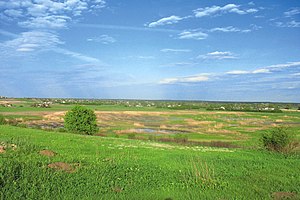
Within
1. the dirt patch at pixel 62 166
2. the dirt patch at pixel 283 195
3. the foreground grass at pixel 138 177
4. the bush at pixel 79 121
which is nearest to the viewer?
the foreground grass at pixel 138 177

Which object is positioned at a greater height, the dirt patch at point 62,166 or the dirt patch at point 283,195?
the dirt patch at point 62,166

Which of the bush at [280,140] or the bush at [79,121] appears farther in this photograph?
the bush at [79,121]

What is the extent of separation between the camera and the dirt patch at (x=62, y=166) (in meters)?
15.9

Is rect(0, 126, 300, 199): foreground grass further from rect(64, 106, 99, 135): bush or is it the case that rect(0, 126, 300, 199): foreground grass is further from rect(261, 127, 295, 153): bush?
rect(64, 106, 99, 135): bush

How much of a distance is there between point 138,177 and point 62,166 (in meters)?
4.24

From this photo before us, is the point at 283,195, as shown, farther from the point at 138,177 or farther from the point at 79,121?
the point at 79,121

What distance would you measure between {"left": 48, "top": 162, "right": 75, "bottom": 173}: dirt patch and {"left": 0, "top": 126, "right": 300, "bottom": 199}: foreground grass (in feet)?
1.05

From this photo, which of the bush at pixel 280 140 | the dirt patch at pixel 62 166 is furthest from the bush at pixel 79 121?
the dirt patch at pixel 62 166

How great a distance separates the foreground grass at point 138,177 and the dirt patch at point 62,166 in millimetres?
321

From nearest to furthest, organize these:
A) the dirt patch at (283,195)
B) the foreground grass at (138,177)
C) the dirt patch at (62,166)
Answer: the foreground grass at (138,177) → the dirt patch at (283,195) → the dirt patch at (62,166)

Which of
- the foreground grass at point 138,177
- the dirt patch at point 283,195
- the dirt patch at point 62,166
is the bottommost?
the dirt patch at point 283,195

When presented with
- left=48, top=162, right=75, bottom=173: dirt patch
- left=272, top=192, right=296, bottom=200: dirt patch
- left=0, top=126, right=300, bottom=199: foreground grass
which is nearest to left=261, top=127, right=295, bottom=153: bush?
left=0, top=126, right=300, bottom=199: foreground grass

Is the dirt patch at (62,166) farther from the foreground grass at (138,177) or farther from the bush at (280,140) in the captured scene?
the bush at (280,140)

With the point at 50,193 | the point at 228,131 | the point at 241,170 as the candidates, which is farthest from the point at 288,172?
the point at 228,131
